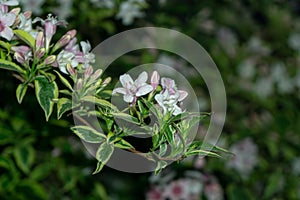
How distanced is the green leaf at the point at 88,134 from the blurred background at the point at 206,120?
1.62ft

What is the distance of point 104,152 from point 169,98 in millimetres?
140

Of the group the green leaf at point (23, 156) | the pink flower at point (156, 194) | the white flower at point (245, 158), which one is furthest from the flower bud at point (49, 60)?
the white flower at point (245, 158)

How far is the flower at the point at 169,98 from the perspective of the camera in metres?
0.90

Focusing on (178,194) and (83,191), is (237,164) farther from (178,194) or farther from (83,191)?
(83,191)

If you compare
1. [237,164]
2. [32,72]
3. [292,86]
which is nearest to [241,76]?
[292,86]

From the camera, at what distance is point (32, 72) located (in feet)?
3.30

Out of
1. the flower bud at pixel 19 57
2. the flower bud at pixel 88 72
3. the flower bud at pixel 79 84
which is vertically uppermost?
the flower bud at pixel 88 72

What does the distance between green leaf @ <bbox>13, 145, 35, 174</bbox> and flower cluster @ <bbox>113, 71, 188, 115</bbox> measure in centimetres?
68

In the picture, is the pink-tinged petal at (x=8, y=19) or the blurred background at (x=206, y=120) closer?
the pink-tinged petal at (x=8, y=19)

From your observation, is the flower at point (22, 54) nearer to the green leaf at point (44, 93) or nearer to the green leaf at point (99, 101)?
the green leaf at point (44, 93)

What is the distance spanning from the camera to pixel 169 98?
0.92 m

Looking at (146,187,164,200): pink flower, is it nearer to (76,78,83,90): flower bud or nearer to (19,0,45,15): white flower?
(19,0,45,15): white flower

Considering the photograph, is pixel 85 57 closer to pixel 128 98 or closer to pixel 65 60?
pixel 65 60

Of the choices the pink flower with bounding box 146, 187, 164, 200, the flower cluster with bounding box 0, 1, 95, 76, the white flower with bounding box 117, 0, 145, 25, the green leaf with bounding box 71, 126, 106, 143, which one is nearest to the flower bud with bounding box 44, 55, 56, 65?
the flower cluster with bounding box 0, 1, 95, 76
